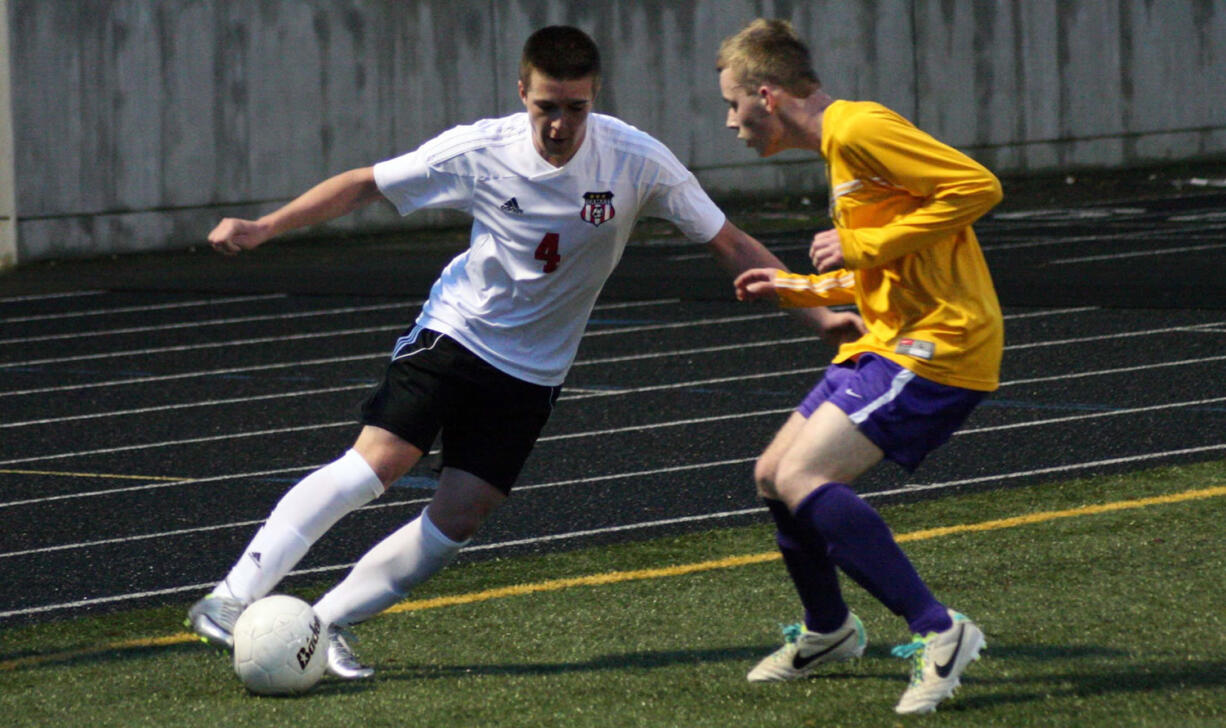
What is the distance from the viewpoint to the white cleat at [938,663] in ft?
16.2

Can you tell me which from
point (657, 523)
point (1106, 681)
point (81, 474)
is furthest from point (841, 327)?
point (81, 474)

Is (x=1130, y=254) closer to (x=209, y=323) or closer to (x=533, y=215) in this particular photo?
(x=209, y=323)

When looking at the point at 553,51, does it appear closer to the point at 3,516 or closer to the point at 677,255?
the point at 3,516

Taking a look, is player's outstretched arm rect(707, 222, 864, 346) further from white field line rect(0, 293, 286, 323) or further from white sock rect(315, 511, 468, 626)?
white field line rect(0, 293, 286, 323)

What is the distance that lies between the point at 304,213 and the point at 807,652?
177 cm

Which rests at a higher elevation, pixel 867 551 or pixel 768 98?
pixel 768 98

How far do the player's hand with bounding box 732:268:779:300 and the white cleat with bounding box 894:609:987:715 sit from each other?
3.00ft

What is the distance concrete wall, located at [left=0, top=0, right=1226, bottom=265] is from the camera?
22.5 meters

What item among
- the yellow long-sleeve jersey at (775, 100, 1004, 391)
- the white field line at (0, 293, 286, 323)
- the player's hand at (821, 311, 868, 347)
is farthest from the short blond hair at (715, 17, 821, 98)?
the white field line at (0, 293, 286, 323)

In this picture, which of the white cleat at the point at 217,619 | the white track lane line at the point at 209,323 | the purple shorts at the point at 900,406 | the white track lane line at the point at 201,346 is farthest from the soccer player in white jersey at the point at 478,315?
the white track lane line at the point at 209,323

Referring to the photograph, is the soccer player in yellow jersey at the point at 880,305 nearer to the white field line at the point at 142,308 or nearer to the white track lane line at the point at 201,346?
the white track lane line at the point at 201,346

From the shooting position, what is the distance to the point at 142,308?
17.6 m

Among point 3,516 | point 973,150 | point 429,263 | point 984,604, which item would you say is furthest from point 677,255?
point 984,604

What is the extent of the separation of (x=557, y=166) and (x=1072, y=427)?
4879 mm
